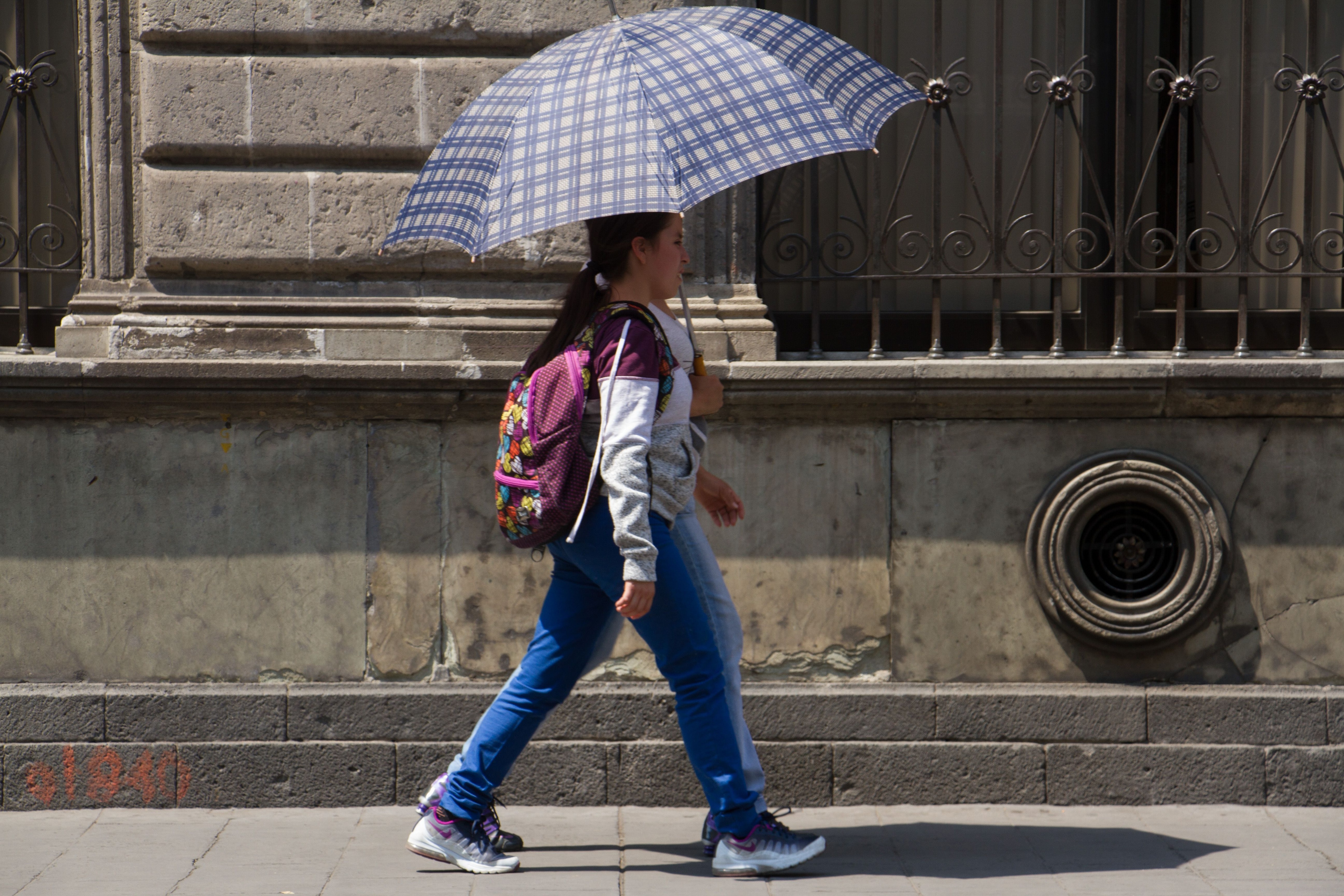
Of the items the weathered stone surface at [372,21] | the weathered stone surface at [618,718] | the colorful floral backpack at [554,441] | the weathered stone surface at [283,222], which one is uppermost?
the weathered stone surface at [372,21]

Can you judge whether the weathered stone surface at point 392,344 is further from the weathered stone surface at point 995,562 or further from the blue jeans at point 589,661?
the weathered stone surface at point 995,562

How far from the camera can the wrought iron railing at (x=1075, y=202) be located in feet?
16.0

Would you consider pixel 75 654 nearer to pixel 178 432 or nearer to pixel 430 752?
pixel 178 432

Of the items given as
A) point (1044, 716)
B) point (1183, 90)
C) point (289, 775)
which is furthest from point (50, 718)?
point (1183, 90)

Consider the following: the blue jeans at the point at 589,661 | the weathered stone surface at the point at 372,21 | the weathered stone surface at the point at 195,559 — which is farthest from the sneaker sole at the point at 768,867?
the weathered stone surface at the point at 372,21

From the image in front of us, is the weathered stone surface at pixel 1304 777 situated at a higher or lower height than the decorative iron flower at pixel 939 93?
lower

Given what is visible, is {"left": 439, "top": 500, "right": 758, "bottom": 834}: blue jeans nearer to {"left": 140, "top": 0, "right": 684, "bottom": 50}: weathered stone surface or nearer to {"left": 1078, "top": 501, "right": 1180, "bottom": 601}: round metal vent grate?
{"left": 1078, "top": 501, "right": 1180, "bottom": 601}: round metal vent grate

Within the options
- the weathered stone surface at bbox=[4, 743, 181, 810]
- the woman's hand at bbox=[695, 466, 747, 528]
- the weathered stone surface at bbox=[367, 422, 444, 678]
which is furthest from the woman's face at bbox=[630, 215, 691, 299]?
the weathered stone surface at bbox=[4, 743, 181, 810]

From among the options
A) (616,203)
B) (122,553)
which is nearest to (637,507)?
(616,203)

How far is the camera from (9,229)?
16.3 ft

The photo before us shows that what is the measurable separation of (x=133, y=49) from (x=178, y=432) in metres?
1.45

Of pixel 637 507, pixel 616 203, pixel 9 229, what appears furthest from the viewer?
pixel 9 229

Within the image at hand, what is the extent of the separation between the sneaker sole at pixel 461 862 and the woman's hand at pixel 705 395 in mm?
1441

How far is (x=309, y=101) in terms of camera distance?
4.59 meters
